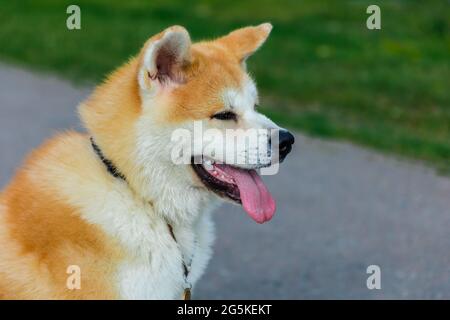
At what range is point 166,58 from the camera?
4207mm

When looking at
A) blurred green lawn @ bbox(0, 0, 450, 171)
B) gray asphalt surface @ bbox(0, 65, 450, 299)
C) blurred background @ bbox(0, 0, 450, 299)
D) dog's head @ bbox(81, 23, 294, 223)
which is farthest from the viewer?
blurred green lawn @ bbox(0, 0, 450, 171)

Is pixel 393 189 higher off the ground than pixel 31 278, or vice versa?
pixel 393 189

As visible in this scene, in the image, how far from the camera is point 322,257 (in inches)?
253

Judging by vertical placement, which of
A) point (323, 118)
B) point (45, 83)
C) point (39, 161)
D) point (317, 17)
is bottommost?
point (39, 161)

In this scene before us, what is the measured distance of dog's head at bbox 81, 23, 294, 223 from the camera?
409cm

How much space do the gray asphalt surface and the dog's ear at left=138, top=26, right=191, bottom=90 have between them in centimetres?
207

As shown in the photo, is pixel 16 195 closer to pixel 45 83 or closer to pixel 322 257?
pixel 322 257

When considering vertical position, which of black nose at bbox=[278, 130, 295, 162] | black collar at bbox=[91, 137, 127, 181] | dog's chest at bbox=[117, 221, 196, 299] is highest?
black nose at bbox=[278, 130, 295, 162]

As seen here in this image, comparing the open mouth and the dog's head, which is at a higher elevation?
the dog's head

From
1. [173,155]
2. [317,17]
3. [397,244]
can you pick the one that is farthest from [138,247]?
[317,17]

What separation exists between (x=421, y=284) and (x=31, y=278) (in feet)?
9.84

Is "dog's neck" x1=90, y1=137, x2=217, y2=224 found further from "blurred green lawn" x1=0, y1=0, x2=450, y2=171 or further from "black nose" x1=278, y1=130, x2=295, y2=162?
"blurred green lawn" x1=0, y1=0, x2=450, y2=171

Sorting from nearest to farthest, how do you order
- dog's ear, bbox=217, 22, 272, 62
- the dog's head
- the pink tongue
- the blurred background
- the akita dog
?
the akita dog, the dog's head, the pink tongue, dog's ear, bbox=217, 22, 272, 62, the blurred background

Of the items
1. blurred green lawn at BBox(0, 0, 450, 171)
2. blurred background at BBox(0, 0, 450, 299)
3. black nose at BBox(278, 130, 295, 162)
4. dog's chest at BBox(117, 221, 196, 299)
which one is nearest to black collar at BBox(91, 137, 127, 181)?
dog's chest at BBox(117, 221, 196, 299)
